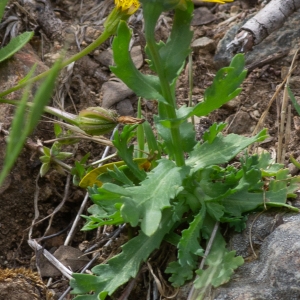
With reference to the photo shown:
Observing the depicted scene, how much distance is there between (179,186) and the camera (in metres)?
1.62

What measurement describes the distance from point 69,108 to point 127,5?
2.27 ft

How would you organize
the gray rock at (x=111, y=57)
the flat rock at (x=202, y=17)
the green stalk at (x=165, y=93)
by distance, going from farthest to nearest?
the flat rock at (x=202, y=17)
the gray rock at (x=111, y=57)
the green stalk at (x=165, y=93)

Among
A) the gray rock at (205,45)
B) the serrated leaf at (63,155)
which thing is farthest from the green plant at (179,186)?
the gray rock at (205,45)

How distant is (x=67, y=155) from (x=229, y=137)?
0.73 metres

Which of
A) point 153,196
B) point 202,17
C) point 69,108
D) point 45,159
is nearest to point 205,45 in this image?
point 202,17

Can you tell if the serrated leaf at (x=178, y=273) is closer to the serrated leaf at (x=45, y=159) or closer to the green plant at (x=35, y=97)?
the green plant at (x=35, y=97)

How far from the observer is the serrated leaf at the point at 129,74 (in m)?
1.48

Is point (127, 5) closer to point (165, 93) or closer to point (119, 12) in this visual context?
point (119, 12)

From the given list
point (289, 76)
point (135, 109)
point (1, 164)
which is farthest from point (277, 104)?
point (1, 164)

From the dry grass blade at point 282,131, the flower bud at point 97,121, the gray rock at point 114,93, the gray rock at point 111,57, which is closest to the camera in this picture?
the flower bud at point 97,121

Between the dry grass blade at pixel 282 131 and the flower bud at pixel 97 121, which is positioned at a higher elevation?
the flower bud at pixel 97 121

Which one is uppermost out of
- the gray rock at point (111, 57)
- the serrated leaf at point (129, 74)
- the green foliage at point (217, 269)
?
the serrated leaf at point (129, 74)

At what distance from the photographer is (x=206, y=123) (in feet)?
7.57

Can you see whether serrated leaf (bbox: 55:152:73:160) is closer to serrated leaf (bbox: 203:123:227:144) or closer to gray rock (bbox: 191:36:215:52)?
serrated leaf (bbox: 203:123:227:144)
